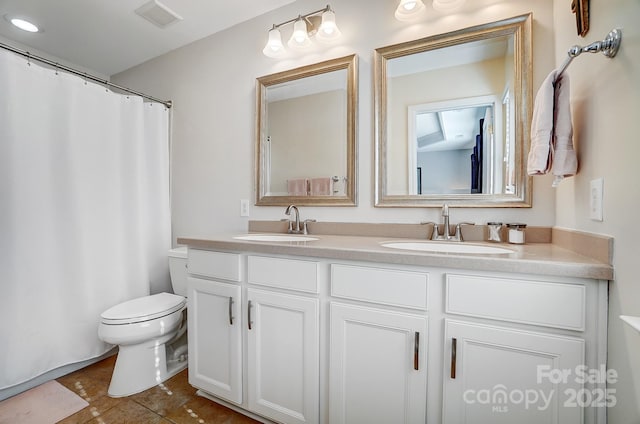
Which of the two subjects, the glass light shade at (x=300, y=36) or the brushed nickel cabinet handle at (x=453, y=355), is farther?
the glass light shade at (x=300, y=36)

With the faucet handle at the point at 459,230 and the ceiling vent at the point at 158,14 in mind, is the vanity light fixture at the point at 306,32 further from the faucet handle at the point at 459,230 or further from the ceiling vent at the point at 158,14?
the faucet handle at the point at 459,230

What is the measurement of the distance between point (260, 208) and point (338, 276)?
997 mm

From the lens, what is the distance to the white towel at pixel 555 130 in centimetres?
95

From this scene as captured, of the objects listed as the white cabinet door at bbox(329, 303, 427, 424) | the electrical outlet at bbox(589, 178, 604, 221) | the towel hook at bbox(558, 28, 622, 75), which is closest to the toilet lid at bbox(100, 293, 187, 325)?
the white cabinet door at bbox(329, 303, 427, 424)

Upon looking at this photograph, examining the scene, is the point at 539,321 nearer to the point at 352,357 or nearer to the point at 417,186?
the point at 352,357

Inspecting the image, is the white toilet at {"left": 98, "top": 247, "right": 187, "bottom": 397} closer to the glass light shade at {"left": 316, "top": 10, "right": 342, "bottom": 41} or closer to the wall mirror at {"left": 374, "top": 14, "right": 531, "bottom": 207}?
the wall mirror at {"left": 374, "top": 14, "right": 531, "bottom": 207}

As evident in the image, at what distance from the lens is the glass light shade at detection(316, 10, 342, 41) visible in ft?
5.21

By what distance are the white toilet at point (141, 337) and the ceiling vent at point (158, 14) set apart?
1870 mm

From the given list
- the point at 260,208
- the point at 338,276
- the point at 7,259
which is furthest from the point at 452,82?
the point at 7,259

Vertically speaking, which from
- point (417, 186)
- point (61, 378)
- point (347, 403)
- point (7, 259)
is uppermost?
point (417, 186)

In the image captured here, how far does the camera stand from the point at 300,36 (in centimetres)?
168

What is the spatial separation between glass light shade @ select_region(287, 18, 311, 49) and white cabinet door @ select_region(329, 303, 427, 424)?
4.93ft

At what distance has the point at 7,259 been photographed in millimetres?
1529

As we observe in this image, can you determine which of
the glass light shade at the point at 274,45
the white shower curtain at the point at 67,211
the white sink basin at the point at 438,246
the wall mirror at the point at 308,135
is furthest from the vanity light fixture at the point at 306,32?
the white sink basin at the point at 438,246
